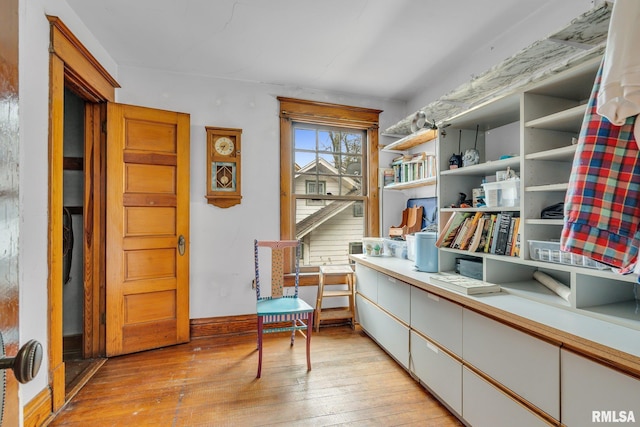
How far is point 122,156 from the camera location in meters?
2.58

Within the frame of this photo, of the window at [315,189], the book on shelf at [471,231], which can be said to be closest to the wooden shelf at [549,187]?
the book on shelf at [471,231]

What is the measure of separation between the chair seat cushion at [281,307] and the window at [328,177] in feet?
2.67

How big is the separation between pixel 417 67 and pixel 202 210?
8.07 feet

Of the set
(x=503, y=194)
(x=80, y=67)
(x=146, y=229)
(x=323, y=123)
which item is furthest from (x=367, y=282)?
(x=80, y=67)

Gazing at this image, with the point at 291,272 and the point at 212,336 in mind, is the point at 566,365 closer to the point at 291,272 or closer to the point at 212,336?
the point at 291,272

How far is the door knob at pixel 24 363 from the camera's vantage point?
491 mm

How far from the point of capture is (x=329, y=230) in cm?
352

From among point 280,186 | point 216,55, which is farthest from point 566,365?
point 216,55

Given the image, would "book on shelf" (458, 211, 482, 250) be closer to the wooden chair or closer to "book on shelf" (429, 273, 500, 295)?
"book on shelf" (429, 273, 500, 295)

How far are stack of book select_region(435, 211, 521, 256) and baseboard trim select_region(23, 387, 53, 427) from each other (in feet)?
8.62

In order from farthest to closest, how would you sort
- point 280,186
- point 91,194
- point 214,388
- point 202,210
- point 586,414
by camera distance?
point 280,186, point 202,210, point 91,194, point 214,388, point 586,414

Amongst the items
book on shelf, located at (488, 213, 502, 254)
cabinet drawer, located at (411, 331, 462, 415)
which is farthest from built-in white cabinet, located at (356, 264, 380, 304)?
book on shelf, located at (488, 213, 502, 254)

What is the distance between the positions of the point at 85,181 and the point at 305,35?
216 cm

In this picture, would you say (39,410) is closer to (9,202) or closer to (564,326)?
(9,202)
